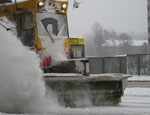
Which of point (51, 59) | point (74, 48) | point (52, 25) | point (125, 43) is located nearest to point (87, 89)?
point (51, 59)

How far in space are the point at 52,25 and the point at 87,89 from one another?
2.18m

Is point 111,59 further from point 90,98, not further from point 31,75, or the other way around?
point 31,75

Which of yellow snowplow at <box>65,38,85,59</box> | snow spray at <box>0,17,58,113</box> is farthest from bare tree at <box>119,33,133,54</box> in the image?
snow spray at <box>0,17,58,113</box>

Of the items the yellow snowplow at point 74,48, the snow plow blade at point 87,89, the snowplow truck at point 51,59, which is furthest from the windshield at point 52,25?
the snow plow blade at point 87,89

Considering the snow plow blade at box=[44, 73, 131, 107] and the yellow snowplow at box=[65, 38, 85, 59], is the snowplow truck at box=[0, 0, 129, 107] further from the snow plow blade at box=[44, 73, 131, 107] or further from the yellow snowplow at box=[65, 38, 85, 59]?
the yellow snowplow at box=[65, 38, 85, 59]

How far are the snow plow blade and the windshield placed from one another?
5.14 feet

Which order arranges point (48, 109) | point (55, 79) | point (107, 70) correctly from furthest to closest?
point (107, 70), point (55, 79), point (48, 109)

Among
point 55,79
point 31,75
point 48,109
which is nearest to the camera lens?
point 31,75

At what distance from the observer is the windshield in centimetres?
893

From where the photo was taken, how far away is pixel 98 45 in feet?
278

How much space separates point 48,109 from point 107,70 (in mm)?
15594

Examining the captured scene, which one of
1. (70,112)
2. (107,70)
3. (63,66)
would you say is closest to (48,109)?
(70,112)

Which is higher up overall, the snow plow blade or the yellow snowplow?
the yellow snowplow

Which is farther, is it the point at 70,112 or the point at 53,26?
the point at 53,26
